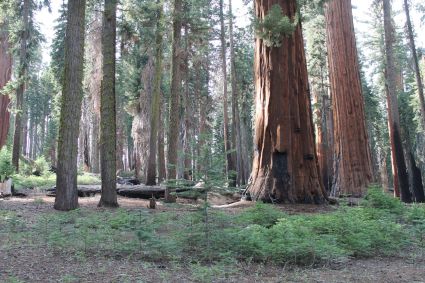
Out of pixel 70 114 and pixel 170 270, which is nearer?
pixel 170 270

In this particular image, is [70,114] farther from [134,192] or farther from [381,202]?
[381,202]

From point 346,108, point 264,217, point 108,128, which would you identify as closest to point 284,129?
point 346,108

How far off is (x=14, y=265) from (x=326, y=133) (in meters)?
28.4

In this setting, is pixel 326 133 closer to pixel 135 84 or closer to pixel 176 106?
pixel 135 84

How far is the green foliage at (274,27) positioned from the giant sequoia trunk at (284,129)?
0.31 m

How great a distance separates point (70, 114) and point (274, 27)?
570 centimetres

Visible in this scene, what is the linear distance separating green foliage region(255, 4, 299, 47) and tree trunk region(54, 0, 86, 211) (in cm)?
470

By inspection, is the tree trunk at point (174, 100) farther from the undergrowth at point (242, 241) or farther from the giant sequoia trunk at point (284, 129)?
the undergrowth at point (242, 241)

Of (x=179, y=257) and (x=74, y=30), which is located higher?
(x=74, y=30)

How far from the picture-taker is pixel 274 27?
425 inches

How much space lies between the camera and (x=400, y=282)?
4684 millimetres

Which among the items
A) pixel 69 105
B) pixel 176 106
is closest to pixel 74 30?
pixel 69 105

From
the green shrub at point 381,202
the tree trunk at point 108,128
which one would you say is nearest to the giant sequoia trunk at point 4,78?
the tree trunk at point 108,128

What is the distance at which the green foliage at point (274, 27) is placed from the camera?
10.6 m
